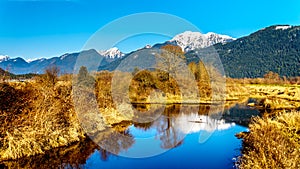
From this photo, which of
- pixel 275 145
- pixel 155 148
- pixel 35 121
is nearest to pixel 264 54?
pixel 155 148

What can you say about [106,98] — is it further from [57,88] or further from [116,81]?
[116,81]

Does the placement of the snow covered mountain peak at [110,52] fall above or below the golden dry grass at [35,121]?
above

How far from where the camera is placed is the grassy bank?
331 inches

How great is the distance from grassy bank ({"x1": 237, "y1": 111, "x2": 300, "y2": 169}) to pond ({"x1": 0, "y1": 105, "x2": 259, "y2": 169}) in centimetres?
140

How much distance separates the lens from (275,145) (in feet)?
30.7

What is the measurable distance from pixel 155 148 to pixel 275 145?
21.7ft

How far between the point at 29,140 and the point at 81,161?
2624 mm

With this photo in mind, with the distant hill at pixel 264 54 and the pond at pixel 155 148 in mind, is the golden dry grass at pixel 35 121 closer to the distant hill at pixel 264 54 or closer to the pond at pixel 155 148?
the pond at pixel 155 148

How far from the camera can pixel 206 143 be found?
15594 millimetres

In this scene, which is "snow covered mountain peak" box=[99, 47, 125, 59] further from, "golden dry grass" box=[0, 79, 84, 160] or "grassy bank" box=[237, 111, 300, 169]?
"grassy bank" box=[237, 111, 300, 169]

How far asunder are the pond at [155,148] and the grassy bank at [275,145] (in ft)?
4.61

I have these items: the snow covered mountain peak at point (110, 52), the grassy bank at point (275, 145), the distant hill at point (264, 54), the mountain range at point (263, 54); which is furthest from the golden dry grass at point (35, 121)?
the distant hill at point (264, 54)

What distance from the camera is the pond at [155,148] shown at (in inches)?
480

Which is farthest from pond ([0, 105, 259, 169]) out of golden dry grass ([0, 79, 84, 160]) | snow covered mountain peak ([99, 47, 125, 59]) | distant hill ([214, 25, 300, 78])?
distant hill ([214, 25, 300, 78])
